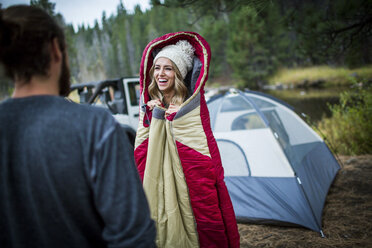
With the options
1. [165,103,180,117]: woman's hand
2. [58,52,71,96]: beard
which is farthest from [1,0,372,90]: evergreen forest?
[165,103,180,117]: woman's hand

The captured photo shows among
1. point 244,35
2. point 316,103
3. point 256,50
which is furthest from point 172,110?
point 256,50

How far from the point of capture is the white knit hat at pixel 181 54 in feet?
6.02

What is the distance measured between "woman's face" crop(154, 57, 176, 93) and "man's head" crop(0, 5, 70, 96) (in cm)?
110

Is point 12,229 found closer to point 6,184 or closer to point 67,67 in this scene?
point 6,184

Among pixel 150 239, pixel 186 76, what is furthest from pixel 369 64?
pixel 150 239

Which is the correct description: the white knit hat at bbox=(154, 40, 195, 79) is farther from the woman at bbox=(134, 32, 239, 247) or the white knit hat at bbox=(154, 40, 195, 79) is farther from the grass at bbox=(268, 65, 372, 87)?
the grass at bbox=(268, 65, 372, 87)

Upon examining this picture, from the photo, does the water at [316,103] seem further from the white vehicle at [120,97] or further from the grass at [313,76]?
the white vehicle at [120,97]

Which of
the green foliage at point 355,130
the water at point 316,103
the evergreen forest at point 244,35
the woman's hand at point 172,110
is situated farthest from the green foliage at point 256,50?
the woman's hand at point 172,110

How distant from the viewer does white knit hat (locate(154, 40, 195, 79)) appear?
1.84 m

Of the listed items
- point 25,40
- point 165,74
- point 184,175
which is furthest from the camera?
point 165,74

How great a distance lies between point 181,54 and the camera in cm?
186

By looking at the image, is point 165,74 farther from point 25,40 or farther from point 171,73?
point 25,40

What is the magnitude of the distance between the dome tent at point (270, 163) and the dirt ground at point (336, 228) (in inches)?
4.4

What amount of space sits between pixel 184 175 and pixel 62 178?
3.42 ft
